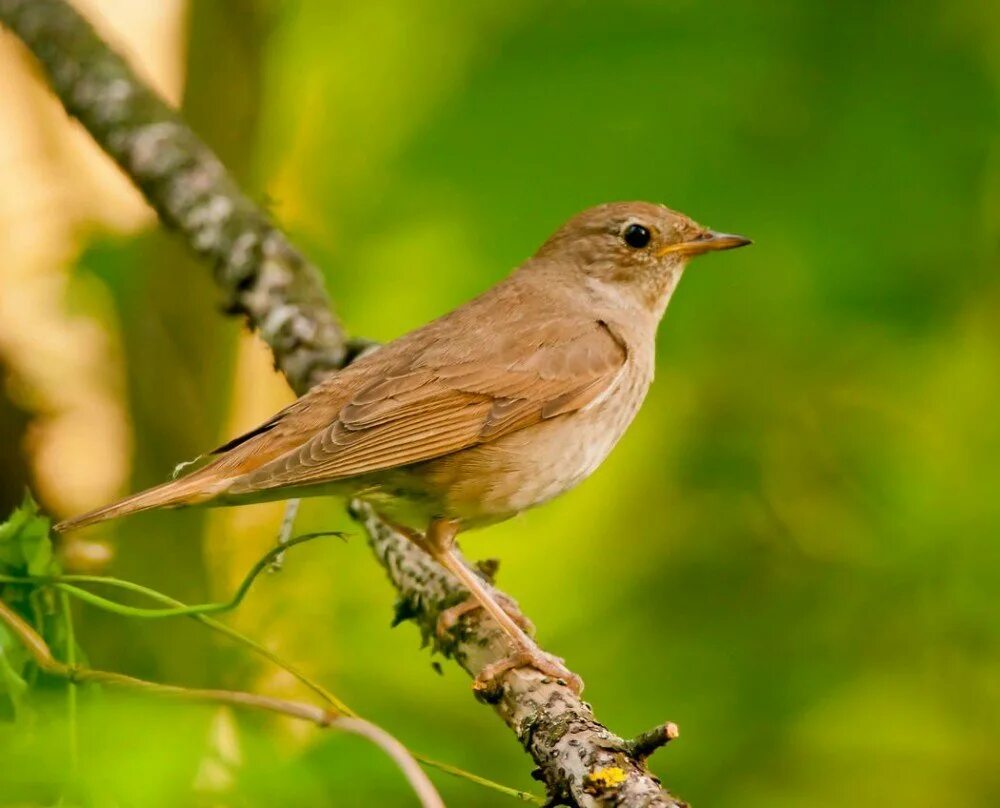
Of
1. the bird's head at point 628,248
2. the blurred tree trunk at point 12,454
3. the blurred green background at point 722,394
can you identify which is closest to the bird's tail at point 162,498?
the blurred green background at point 722,394

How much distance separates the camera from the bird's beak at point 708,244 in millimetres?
4219

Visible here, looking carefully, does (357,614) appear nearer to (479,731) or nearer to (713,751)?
(479,731)

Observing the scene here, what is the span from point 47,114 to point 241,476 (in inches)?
116

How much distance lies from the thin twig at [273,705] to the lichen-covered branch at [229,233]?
968 mm

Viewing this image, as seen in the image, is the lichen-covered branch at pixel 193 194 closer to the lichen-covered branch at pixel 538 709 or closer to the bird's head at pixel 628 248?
the lichen-covered branch at pixel 538 709

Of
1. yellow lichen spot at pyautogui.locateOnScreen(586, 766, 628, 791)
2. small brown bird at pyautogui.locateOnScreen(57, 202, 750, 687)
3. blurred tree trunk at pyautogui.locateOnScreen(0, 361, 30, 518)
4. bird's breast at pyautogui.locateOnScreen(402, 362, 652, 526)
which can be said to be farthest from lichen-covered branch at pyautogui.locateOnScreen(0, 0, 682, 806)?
blurred tree trunk at pyautogui.locateOnScreen(0, 361, 30, 518)

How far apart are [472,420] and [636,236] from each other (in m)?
1.16

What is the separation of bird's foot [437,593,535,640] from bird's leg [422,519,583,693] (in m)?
0.02

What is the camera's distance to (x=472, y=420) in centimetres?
391

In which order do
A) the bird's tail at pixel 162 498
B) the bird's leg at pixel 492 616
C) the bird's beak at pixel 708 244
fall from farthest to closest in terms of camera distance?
the bird's beak at pixel 708 244 < the bird's leg at pixel 492 616 < the bird's tail at pixel 162 498

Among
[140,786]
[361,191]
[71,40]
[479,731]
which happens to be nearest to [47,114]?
[71,40]

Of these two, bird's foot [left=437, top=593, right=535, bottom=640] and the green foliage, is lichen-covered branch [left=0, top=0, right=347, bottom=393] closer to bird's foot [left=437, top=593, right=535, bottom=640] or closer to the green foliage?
bird's foot [left=437, top=593, right=535, bottom=640]

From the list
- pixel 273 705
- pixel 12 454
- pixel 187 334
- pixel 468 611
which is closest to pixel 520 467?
pixel 468 611

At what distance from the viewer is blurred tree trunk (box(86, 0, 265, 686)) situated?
15.5ft
